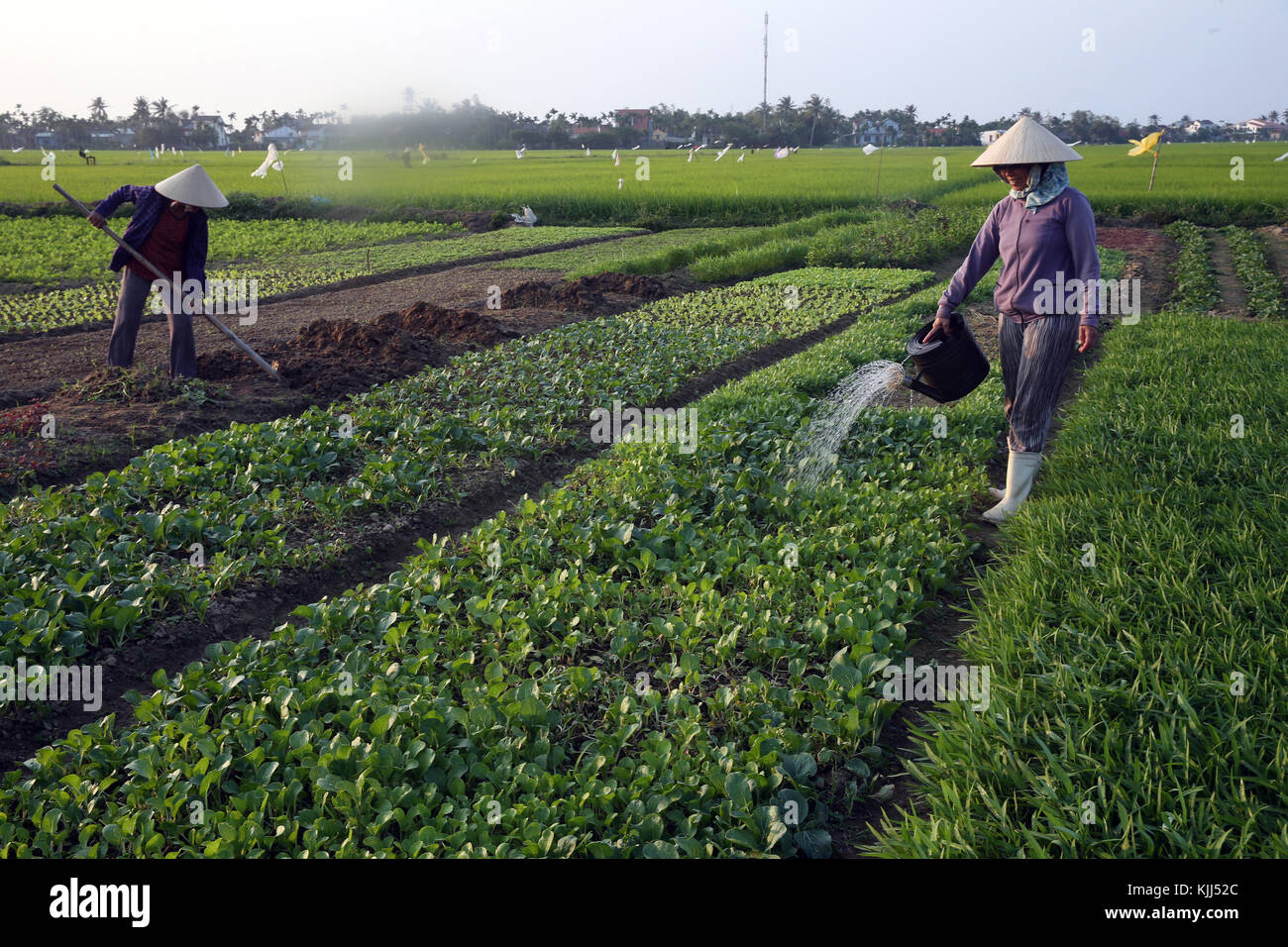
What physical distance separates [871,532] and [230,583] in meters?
3.37

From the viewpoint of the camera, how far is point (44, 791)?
2918mm

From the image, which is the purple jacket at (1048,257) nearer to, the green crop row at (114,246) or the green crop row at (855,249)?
the green crop row at (855,249)

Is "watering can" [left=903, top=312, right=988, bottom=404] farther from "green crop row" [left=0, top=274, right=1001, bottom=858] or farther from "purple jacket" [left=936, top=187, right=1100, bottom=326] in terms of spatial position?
"green crop row" [left=0, top=274, right=1001, bottom=858]

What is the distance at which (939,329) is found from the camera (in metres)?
5.19

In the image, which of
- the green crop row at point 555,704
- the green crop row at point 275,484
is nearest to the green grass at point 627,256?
the green crop row at point 275,484

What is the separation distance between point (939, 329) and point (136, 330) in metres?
6.79

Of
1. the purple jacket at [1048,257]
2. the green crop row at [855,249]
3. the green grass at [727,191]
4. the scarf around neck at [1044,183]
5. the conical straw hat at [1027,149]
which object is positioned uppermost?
the green grass at [727,191]

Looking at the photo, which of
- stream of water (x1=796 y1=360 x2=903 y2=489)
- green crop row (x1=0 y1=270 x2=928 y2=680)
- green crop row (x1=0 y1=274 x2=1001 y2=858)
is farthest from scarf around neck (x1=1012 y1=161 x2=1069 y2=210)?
green crop row (x1=0 y1=270 x2=928 y2=680)

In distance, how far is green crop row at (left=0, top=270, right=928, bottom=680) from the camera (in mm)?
4129

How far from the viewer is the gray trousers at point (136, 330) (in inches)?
301

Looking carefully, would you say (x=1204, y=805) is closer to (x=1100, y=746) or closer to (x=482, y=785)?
(x=1100, y=746)

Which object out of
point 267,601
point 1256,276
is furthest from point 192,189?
point 1256,276

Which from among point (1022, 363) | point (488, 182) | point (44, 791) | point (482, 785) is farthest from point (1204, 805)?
point (488, 182)

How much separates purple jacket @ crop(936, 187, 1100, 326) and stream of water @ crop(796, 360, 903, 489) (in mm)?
864
